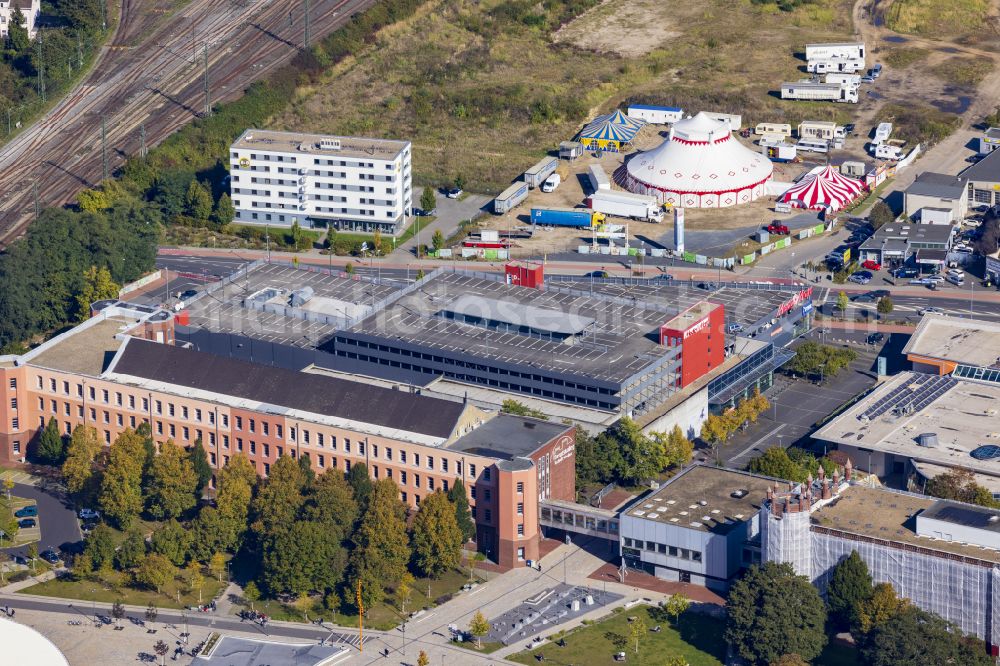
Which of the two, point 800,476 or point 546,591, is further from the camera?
point 800,476

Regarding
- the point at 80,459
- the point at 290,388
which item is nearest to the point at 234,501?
the point at 290,388

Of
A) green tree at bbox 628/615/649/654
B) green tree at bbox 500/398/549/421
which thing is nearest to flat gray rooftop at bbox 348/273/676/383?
green tree at bbox 500/398/549/421

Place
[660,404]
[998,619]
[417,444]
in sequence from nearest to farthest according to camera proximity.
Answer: [998,619] < [417,444] < [660,404]

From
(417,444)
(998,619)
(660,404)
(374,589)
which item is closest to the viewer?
(998,619)

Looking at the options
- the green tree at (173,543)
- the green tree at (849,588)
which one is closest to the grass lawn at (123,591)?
the green tree at (173,543)

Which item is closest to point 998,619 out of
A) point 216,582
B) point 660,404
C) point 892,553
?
point 892,553

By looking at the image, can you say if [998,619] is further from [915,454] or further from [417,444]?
[417,444]

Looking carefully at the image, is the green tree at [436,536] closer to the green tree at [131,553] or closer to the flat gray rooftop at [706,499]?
the flat gray rooftop at [706,499]

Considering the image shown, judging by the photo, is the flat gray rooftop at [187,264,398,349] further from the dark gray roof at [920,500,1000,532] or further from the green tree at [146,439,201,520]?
the dark gray roof at [920,500,1000,532]
